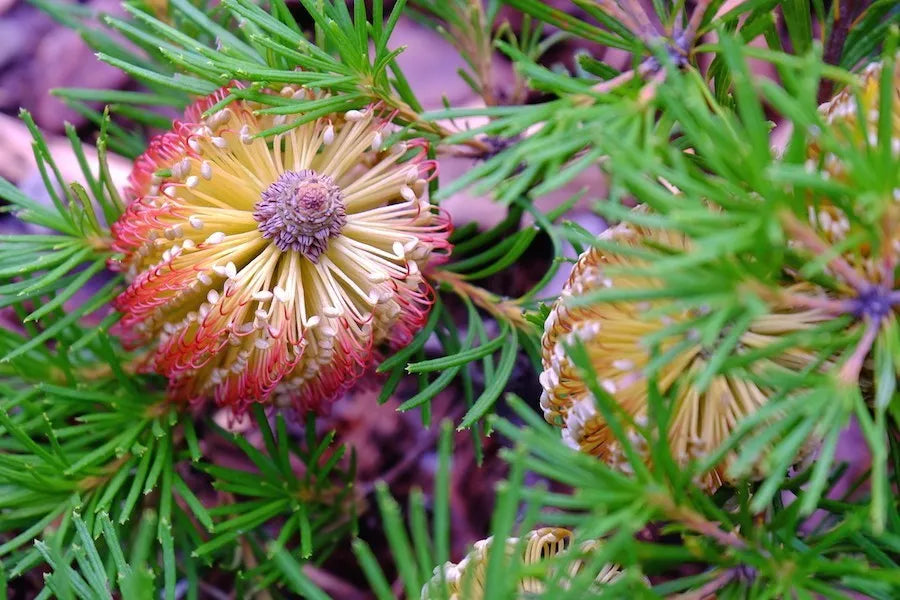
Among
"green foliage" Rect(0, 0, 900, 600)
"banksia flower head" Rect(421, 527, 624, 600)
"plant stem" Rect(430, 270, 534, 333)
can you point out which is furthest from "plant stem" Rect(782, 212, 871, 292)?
"plant stem" Rect(430, 270, 534, 333)

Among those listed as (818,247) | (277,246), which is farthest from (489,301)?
(818,247)

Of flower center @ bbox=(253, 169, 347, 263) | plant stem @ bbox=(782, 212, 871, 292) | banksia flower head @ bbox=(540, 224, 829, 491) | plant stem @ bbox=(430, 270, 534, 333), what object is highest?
flower center @ bbox=(253, 169, 347, 263)

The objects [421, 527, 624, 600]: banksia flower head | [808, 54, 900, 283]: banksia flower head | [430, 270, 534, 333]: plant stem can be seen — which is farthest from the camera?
[430, 270, 534, 333]: plant stem

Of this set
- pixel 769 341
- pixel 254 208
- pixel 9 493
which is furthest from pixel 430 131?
pixel 9 493

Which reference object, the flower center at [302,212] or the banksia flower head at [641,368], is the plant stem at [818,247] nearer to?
the banksia flower head at [641,368]

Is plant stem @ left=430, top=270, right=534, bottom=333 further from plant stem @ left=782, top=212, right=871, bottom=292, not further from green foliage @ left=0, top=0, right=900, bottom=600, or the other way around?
plant stem @ left=782, top=212, right=871, bottom=292

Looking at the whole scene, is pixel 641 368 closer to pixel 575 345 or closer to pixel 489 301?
pixel 575 345

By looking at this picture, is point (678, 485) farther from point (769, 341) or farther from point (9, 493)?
point (9, 493)
